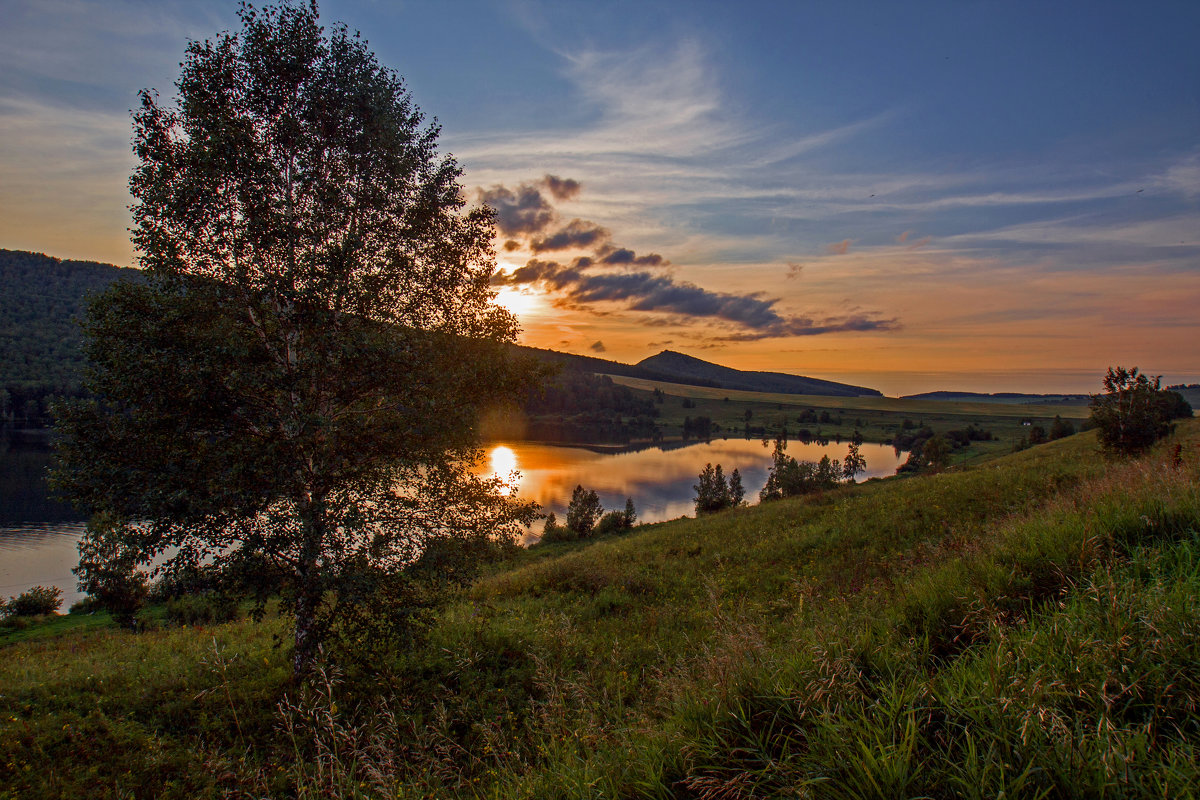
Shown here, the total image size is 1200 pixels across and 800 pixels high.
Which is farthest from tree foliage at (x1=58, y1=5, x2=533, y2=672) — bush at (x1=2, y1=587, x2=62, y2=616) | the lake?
bush at (x1=2, y1=587, x2=62, y2=616)

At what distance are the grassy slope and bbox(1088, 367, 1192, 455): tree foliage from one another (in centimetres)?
1805

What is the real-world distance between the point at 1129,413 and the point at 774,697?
30.1m

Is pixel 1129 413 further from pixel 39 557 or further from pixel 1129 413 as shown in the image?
pixel 39 557

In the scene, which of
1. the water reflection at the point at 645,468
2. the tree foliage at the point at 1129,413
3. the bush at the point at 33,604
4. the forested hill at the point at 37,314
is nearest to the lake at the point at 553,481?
the water reflection at the point at 645,468

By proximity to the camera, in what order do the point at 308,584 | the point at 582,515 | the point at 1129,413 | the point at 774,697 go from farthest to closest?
1. the point at 582,515
2. the point at 1129,413
3. the point at 308,584
4. the point at 774,697

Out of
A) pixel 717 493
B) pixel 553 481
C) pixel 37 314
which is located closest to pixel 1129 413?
pixel 717 493

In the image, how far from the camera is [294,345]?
8539 mm

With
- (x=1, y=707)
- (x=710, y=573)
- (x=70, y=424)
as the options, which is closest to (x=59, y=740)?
(x=1, y=707)

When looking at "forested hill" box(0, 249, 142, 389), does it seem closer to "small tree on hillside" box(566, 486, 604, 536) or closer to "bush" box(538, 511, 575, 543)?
"bush" box(538, 511, 575, 543)

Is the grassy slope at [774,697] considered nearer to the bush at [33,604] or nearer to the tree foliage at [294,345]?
the tree foliage at [294,345]

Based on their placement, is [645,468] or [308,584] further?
[645,468]

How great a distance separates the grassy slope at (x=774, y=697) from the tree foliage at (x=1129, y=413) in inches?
711

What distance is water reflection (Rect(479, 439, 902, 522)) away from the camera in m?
81.6

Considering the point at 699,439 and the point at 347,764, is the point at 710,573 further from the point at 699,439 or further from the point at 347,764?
the point at 699,439
